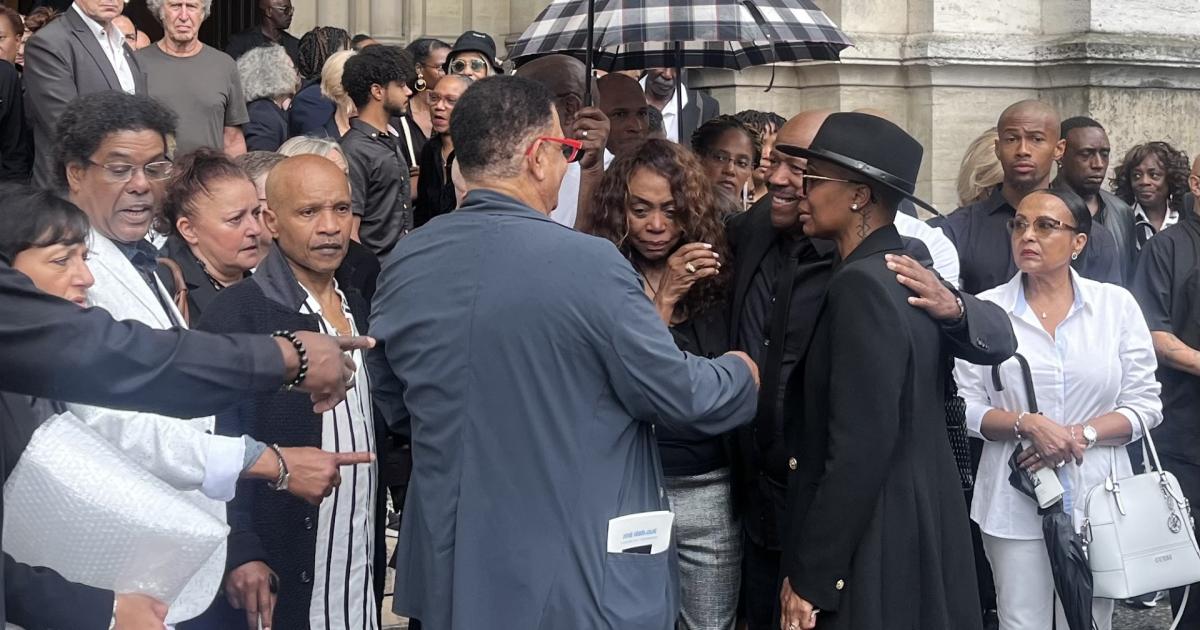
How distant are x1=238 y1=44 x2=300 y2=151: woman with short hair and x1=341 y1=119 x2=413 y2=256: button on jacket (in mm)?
1658

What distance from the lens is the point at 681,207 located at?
4863 millimetres

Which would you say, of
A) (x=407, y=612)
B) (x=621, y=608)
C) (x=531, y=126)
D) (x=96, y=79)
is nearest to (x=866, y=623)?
(x=621, y=608)

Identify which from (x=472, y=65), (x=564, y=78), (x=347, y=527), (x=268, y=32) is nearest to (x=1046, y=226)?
(x=564, y=78)

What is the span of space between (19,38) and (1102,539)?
6.27 meters

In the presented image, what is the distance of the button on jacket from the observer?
7.62 meters

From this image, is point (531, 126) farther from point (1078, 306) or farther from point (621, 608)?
point (1078, 306)

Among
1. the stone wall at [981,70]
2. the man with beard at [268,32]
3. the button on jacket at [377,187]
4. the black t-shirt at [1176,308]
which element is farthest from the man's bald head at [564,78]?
the man with beard at [268,32]

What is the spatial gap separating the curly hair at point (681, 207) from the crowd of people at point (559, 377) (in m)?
0.01

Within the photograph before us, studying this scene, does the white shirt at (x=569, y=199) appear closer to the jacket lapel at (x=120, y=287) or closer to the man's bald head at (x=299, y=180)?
the man's bald head at (x=299, y=180)

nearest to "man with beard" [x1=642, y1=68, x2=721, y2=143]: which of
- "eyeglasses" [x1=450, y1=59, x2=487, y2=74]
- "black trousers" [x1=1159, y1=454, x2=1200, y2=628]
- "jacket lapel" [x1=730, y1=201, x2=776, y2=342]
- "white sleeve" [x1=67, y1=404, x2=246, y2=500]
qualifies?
"eyeglasses" [x1=450, y1=59, x2=487, y2=74]

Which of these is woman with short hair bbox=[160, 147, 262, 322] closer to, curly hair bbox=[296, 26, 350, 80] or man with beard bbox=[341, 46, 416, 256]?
man with beard bbox=[341, 46, 416, 256]

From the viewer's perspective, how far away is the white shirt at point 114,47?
7.61 metres

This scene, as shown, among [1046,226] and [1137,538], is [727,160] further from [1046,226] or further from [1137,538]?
[1137,538]

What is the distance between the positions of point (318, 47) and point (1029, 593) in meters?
6.66
